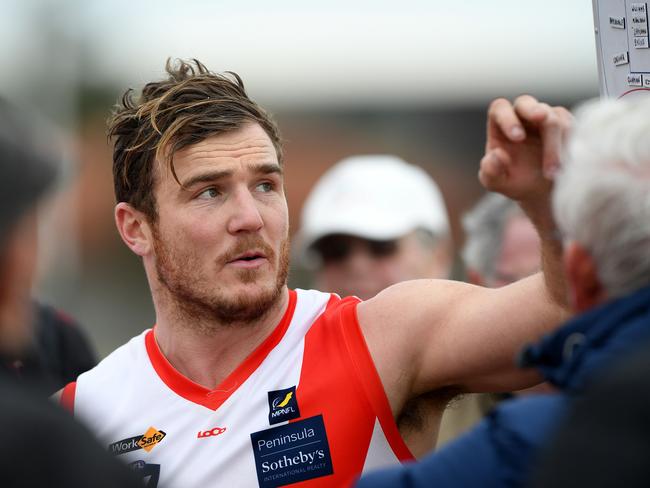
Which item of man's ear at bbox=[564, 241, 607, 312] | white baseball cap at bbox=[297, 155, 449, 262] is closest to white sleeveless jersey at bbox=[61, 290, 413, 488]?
man's ear at bbox=[564, 241, 607, 312]

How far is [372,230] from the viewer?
6.06 metres

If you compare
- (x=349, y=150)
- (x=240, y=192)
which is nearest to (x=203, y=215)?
(x=240, y=192)

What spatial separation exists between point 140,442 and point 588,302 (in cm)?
188

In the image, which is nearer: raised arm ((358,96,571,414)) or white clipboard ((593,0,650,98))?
raised arm ((358,96,571,414))

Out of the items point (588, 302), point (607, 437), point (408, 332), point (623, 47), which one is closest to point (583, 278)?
point (588, 302)

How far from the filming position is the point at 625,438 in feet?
5.89

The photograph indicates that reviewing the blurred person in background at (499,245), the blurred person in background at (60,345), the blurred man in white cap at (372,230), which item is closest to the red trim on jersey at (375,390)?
the blurred person in background at (60,345)

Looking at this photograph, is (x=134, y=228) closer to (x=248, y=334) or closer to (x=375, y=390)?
(x=248, y=334)

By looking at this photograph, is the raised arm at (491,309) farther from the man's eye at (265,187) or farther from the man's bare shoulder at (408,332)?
the man's eye at (265,187)

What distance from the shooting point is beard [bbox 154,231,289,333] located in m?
3.77

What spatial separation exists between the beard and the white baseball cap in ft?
7.25

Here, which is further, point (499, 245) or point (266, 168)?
point (499, 245)

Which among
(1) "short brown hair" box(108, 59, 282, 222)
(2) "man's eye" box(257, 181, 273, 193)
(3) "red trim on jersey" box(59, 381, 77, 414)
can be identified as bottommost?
(3) "red trim on jersey" box(59, 381, 77, 414)

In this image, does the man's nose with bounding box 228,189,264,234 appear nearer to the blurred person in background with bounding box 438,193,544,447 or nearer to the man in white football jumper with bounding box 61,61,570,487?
the man in white football jumper with bounding box 61,61,570,487
